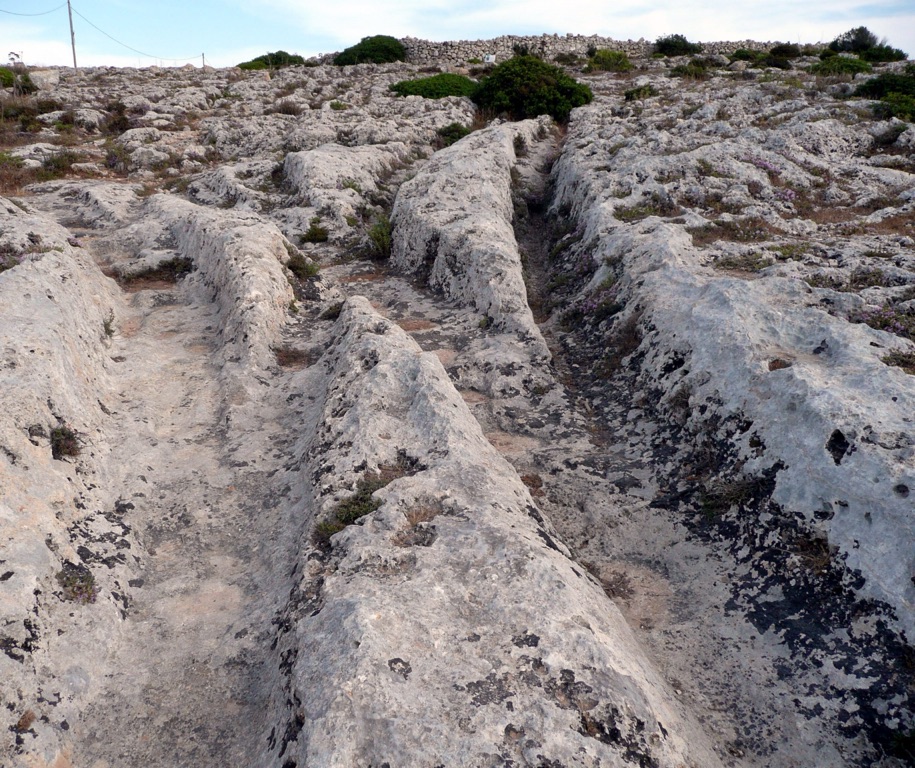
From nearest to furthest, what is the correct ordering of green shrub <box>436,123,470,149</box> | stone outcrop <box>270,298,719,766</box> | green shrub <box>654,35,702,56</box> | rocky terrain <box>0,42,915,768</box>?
stone outcrop <box>270,298,719,766</box>
rocky terrain <box>0,42,915,768</box>
green shrub <box>436,123,470,149</box>
green shrub <box>654,35,702,56</box>

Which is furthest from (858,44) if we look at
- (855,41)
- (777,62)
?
(777,62)

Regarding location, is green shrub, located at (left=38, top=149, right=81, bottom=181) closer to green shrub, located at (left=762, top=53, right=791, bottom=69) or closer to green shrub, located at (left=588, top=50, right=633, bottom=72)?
green shrub, located at (left=588, top=50, right=633, bottom=72)

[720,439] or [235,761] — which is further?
[720,439]

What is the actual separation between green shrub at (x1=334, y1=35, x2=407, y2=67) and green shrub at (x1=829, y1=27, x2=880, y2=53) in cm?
3657

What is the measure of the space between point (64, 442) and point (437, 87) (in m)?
35.1

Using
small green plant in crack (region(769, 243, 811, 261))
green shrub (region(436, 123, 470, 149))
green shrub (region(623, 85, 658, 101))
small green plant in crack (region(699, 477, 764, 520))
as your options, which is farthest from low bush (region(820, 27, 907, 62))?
small green plant in crack (region(699, 477, 764, 520))

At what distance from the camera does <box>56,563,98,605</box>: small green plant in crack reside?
259 inches

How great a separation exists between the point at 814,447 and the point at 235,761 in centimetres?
697

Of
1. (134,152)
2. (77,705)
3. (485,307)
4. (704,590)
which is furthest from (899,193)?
(134,152)

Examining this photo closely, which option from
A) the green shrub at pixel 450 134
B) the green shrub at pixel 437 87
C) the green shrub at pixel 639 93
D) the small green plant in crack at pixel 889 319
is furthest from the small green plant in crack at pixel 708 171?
the green shrub at pixel 437 87

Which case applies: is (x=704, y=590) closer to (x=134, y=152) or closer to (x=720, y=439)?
(x=720, y=439)

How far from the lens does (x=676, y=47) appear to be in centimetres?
5300

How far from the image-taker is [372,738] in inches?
185

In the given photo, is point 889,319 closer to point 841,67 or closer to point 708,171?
point 708,171
